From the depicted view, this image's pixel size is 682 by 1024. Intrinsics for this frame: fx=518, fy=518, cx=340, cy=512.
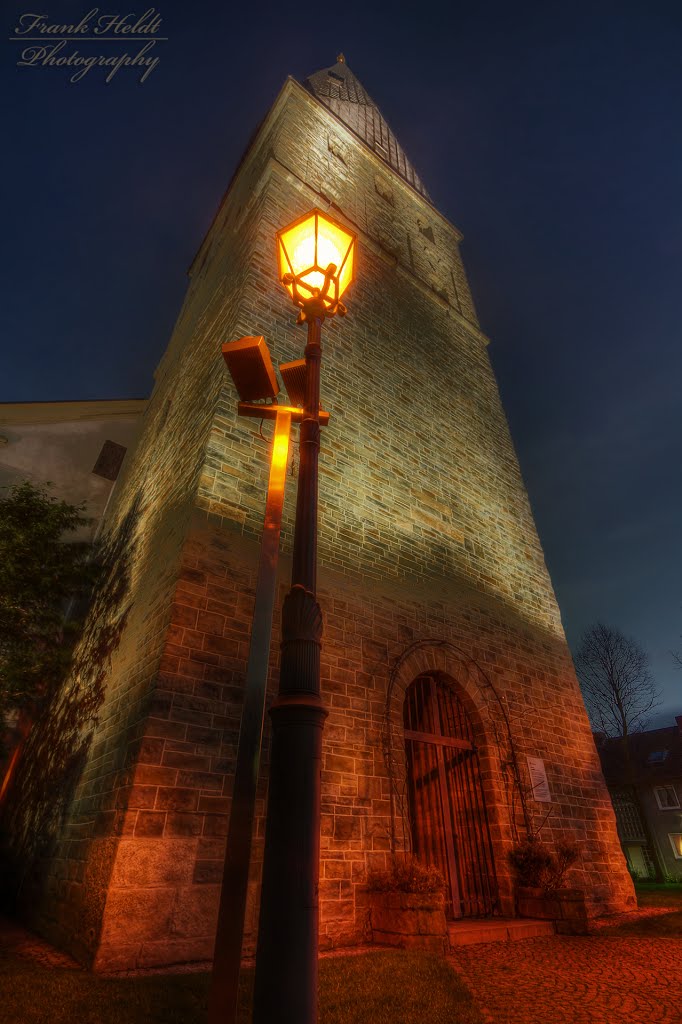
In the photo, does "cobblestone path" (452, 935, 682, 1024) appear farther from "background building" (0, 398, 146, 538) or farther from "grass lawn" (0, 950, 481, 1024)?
"background building" (0, 398, 146, 538)

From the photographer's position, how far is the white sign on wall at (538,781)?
7.19 metres

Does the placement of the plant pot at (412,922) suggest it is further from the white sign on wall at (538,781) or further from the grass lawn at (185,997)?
the white sign on wall at (538,781)

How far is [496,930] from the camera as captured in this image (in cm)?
527

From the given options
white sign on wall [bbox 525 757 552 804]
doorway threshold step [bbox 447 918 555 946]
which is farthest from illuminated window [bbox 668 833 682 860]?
doorway threshold step [bbox 447 918 555 946]

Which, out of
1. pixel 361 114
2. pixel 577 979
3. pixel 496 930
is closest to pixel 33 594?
pixel 496 930

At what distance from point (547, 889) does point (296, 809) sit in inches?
225

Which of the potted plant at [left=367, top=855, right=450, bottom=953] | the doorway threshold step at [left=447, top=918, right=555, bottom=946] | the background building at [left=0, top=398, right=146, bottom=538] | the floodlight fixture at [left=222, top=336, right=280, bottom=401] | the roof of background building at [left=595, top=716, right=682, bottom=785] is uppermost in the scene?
the background building at [left=0, top=398, right=146, bottom=538]

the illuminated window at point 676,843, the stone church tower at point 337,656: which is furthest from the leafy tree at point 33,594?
the illuminated window at point 676,843

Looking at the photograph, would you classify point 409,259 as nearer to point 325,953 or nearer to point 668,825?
point 325,953

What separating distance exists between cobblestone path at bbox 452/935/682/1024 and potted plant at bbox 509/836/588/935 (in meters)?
0.33

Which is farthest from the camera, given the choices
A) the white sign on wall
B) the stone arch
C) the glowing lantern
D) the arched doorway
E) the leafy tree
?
the white sign on wall

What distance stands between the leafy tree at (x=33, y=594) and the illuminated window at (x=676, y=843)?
29.0 m

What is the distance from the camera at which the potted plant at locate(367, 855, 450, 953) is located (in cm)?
451

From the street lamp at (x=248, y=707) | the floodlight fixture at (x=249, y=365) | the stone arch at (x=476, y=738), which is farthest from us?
the stone arch at (x=476, y=738)
